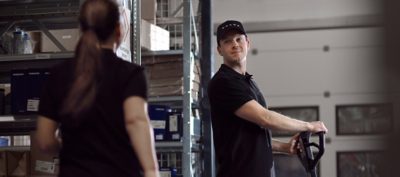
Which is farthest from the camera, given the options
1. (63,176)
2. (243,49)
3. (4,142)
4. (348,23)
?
(348,23)

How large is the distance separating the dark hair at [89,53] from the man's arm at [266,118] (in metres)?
1.30

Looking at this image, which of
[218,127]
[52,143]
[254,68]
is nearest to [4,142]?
[218,127]

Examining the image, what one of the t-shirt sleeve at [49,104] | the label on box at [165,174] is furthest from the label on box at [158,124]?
the t-shirt sleeve at [49,104]

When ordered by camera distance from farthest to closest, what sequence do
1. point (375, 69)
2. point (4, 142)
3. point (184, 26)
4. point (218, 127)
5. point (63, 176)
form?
point (184, 26) < point (4, 142) < point (218, 127) < point (63, 176) < point (375, 69)

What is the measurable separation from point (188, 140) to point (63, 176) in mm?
3942

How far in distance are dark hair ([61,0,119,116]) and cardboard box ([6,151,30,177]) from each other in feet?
10.3

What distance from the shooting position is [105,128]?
2.32 metres

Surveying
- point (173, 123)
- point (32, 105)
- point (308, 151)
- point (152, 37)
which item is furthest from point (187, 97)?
point (308, 151)

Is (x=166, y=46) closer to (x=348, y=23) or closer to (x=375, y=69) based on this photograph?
(x=348, y=23)

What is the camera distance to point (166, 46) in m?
7.14

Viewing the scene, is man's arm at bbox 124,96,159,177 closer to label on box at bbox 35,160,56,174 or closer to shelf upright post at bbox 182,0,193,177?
label on box at bbox 35,160,56,174

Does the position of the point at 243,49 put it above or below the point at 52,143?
above

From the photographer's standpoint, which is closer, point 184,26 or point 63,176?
point 63,176

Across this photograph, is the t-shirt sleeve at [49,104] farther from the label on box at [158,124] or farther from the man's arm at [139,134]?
the label on box at [158,124]
